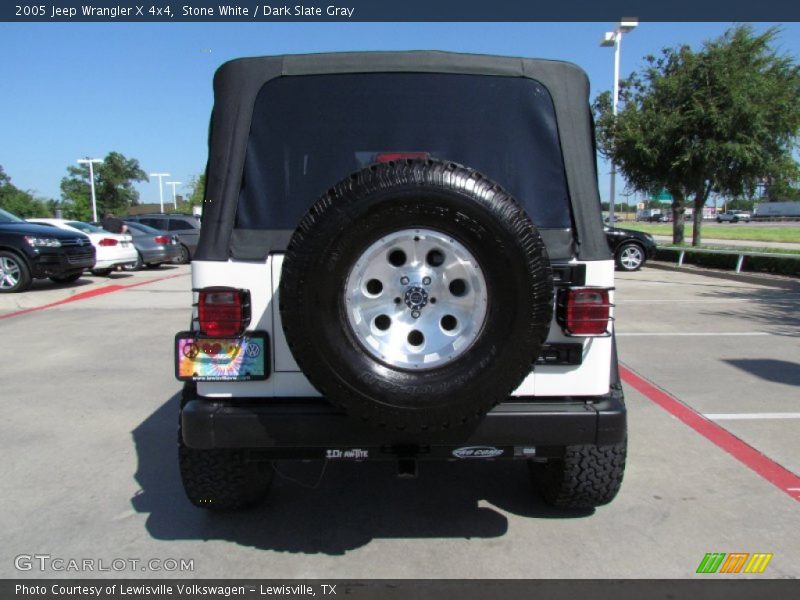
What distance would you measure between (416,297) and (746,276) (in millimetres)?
14838

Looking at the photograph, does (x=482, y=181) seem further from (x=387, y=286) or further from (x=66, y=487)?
(x=66, y=487)

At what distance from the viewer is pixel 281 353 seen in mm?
2873

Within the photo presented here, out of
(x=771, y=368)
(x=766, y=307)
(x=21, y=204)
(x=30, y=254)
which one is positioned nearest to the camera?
(x=771, y=368)

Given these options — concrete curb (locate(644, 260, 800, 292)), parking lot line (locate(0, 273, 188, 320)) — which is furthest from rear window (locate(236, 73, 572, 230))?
concrete curb (locate(644, 260, 800, 292))

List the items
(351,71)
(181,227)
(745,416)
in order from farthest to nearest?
(181,227)
(745,416)
(351,71)

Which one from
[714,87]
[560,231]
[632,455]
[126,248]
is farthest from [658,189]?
[560,231]

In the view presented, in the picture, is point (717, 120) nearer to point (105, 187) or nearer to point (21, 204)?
point (21, 204)

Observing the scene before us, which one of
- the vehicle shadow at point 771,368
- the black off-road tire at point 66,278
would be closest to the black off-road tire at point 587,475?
the vehicle shadow at point 771,368

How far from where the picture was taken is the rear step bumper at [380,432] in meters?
2.72

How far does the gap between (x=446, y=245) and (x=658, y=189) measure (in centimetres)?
2157

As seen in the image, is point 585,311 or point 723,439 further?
point 723,439

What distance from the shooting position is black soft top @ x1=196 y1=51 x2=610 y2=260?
292 centimetres

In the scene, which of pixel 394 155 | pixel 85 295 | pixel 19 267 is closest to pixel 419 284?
pixel 394 155

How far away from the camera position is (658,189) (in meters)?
22.1
